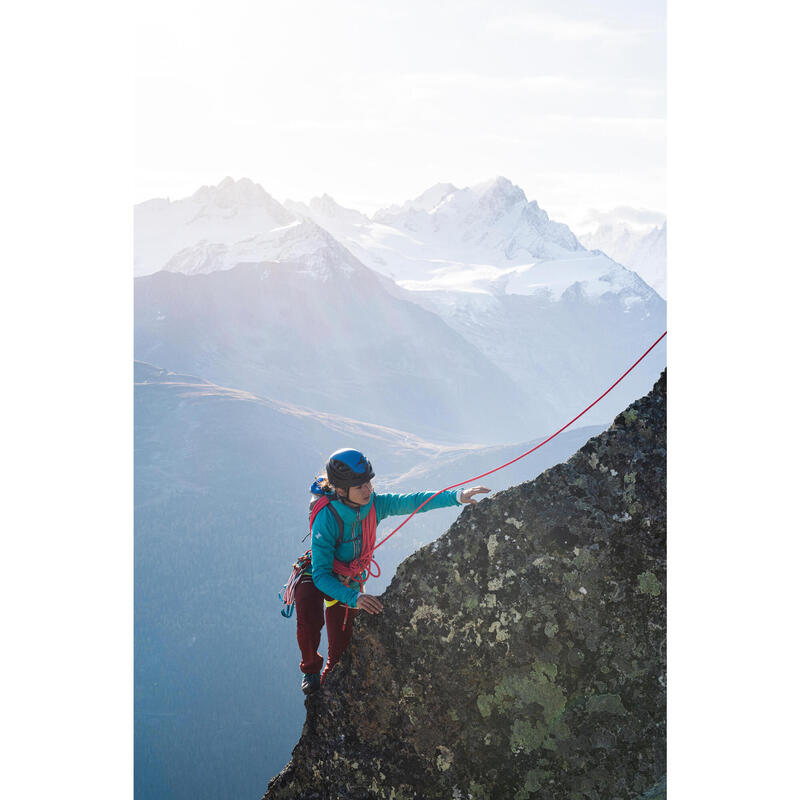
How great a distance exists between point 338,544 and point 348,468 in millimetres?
511

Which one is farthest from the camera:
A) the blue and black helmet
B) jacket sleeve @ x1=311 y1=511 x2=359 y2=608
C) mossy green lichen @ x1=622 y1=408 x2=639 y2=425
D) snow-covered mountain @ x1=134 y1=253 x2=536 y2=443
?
snow-covered mountain @ x1=134 y1=253 x2=536 y2=443

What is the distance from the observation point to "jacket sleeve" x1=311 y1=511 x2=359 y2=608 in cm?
414

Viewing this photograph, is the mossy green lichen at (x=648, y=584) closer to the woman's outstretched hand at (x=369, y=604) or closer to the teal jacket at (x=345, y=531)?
the teal jacket at (x=345, y=531)

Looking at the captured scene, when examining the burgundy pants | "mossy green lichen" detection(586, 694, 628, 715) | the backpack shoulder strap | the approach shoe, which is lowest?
the approach shoe

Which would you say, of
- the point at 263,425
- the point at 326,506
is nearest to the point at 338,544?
the point at 326,506

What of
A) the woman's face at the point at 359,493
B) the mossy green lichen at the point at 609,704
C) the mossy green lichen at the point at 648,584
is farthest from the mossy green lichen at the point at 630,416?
the woman's face at the point at 359,493

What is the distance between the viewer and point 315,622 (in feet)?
15.1

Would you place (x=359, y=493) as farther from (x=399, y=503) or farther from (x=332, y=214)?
(x=332, y=214)

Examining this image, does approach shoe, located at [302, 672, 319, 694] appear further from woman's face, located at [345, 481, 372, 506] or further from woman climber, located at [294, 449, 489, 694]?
woman's face, located at [345, 481, 372, 506]

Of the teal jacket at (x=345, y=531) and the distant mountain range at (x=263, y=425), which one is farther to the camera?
the distant mountain range at (x=263, y=425)

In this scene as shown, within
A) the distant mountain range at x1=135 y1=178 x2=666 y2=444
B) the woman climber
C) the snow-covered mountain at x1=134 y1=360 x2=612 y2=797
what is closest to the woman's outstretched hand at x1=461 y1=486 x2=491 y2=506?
the woman climber

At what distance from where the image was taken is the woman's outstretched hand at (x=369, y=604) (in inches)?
155

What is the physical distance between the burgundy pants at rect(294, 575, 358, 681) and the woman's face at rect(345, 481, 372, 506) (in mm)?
628

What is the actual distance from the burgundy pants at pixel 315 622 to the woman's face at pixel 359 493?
628mm
